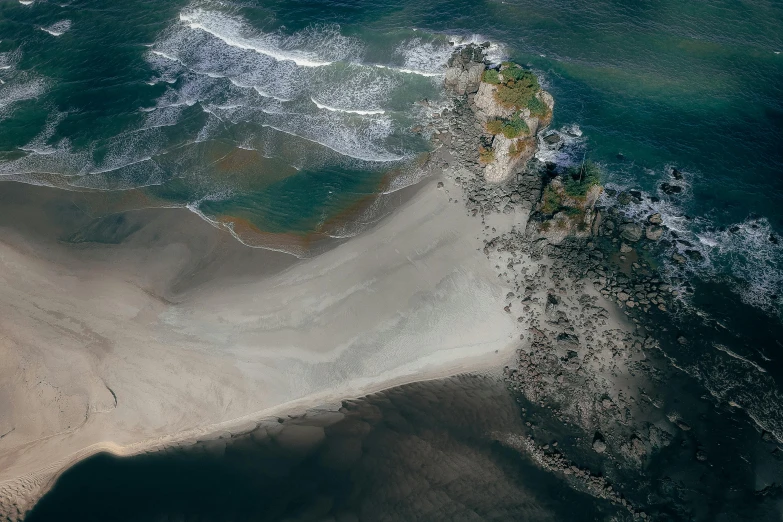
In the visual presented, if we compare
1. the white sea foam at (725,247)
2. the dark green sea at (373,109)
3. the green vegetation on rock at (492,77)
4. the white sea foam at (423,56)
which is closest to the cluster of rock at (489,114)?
the green vegetation on rock at (492,77)

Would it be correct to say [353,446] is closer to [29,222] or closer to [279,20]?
[29,222]

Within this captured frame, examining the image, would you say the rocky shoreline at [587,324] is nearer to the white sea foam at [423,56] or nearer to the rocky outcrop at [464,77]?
the rocky outcrop at [464,77]

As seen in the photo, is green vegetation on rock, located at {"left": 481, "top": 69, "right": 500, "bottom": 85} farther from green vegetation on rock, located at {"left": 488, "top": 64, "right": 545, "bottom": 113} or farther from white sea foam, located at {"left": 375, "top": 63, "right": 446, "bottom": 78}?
white sea foam, located at {"left": 375, "top": 63, "right": 446, "bottom": 78}

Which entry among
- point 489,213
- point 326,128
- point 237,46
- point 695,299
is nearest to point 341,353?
point 489,213

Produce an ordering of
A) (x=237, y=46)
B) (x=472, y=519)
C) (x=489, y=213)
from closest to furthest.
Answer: (x=472, y=519)
(x=489, y=213)
(x=237, y=46)

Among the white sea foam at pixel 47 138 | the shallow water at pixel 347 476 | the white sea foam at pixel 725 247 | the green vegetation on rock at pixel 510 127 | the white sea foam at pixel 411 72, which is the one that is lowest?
the shallow water at pixel 347 476

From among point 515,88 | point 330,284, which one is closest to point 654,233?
point 515,88
